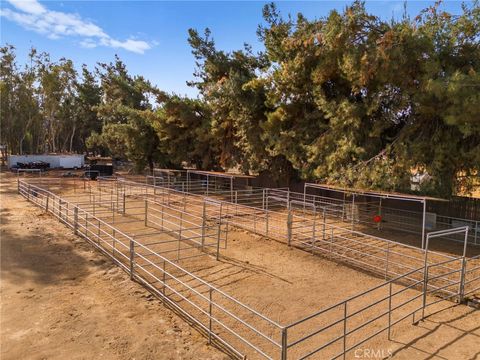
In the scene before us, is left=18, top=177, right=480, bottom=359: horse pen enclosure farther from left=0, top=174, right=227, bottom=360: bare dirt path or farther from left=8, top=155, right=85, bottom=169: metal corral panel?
left=8, top=155, right=85, bottom=169: metal corral panel

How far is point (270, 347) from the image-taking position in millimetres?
6980

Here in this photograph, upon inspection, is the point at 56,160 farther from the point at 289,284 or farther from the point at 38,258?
the point at 289,284

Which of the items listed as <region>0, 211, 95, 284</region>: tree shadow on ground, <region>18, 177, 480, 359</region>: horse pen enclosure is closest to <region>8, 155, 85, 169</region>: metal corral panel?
<region>0, 211, 95, 284</region>: tree shadow on ground

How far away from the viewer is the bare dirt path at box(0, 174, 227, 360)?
21.8 feet

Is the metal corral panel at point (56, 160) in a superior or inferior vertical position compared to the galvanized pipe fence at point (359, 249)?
superior

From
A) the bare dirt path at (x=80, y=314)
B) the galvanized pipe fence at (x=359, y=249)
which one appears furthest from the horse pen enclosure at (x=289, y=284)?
the bare dirt path at (x=80, y=314)

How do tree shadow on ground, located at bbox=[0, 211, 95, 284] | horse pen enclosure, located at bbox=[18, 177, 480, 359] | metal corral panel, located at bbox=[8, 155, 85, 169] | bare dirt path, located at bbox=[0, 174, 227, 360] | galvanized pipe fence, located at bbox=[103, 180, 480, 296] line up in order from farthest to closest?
metal corral panel, located at bbox=[8, 155, 85, 169]
galvanized pipe fence, located at bbox=[103, 180, 480, 296]
tree shadow on ground, located at bbox=[0, 211, 95, 284]
horse pen enclosure, located at bbox=[18, 177, 480, 359]
bare dirt path, located at bbox=[0, 174, 227, 360]

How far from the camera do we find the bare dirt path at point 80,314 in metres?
6.64

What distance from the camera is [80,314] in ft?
26.2

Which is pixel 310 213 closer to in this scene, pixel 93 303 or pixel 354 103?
pixel 354 103

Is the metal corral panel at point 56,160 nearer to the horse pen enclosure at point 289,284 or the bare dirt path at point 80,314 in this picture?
the horse pen enclosure at point 289,284

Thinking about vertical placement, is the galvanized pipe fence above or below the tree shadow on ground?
above

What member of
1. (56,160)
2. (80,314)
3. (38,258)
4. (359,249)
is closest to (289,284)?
(359,249)

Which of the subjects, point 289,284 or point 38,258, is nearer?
point 289,284
